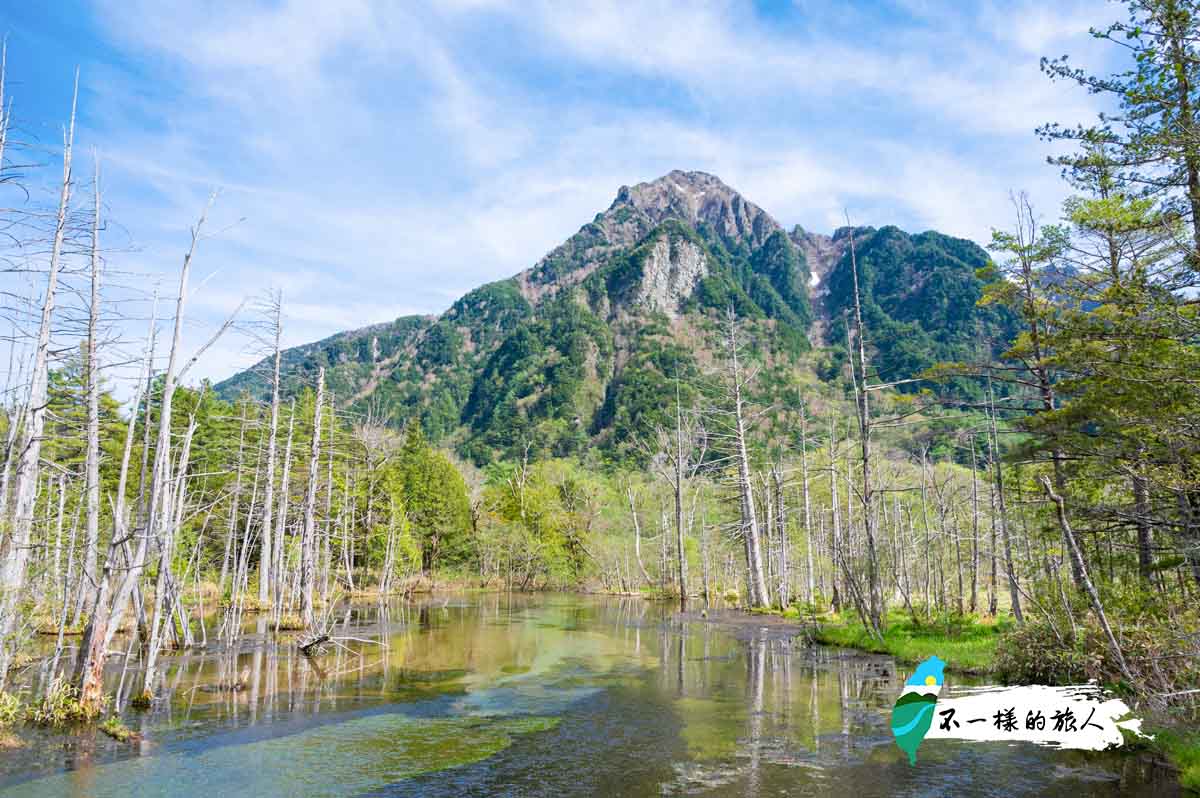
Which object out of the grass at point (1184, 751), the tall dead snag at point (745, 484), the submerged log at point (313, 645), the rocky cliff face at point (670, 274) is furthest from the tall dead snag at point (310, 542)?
the rocky cliff face at point (670, 274)

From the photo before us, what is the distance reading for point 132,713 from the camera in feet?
41.0

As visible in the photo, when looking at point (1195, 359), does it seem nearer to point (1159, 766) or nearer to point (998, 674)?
point (1159, 766)

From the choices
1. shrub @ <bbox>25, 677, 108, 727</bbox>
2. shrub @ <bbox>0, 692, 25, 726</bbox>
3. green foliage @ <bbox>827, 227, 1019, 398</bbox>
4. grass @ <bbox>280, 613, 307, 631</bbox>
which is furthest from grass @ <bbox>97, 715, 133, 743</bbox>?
green foliage @ <bbox>827, 227, 1019, 398</bbox>

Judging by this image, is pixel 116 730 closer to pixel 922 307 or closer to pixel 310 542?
pixel 310 542

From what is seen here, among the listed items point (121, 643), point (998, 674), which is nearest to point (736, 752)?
point (998, 674)

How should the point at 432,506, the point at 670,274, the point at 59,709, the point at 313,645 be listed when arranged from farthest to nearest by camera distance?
the point at 670,274 → the point at 432,506 → the point at 313,645 → the point at 59,709

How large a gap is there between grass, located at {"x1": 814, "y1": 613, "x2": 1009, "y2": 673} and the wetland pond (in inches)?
30.9

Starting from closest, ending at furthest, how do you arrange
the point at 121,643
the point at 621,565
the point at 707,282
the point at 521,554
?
the point at 121,643 → the point at 621,565 → the point at 521,554 → the point at 707,282

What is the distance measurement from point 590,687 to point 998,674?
8.07 m

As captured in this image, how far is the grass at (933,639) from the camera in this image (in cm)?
1579

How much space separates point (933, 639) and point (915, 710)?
11192mm

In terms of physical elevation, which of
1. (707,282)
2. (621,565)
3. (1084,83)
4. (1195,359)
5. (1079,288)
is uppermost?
(707,282)

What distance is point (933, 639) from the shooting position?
18.7 metres

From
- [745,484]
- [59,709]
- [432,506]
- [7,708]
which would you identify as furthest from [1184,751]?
[432,506]
